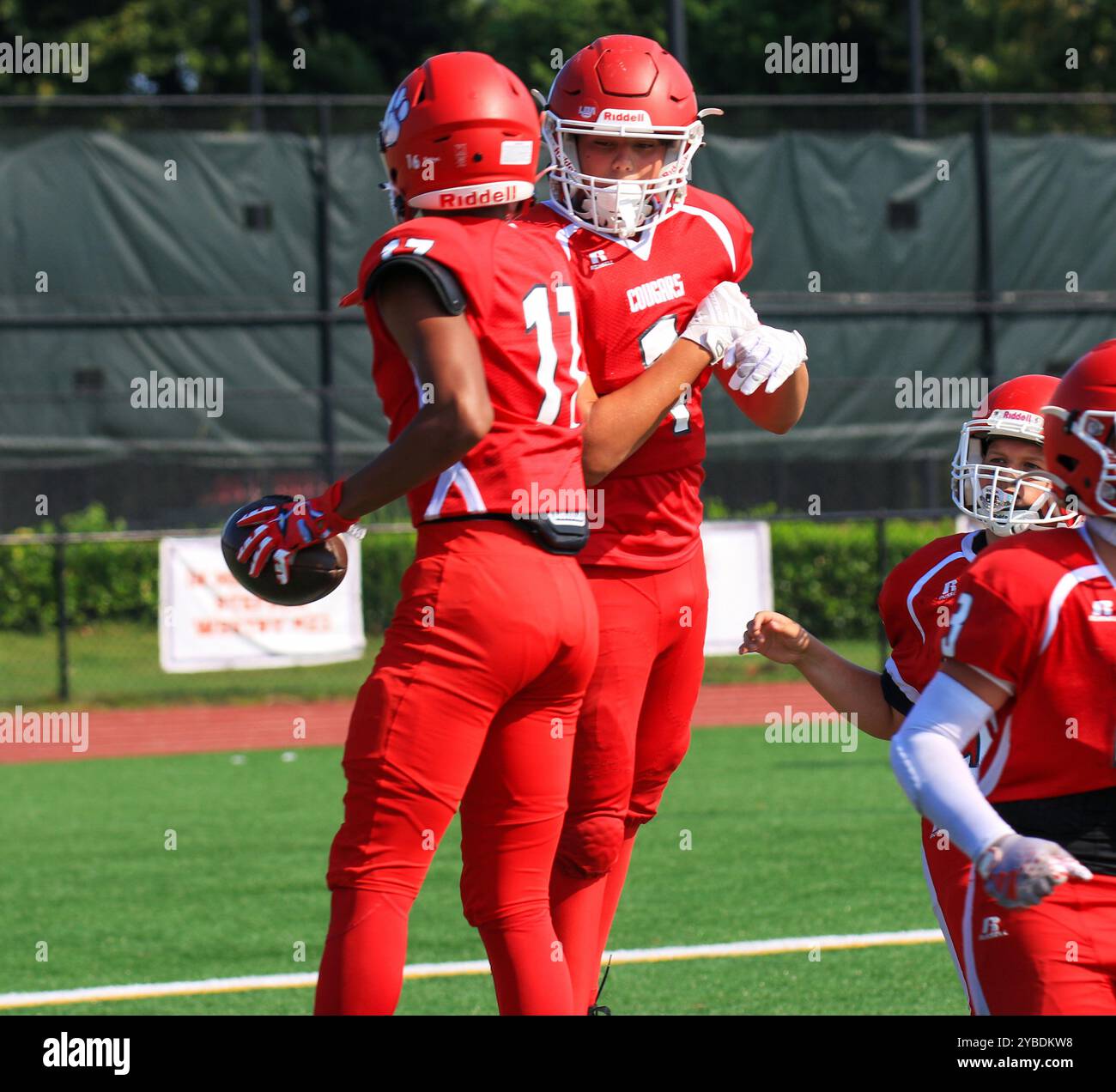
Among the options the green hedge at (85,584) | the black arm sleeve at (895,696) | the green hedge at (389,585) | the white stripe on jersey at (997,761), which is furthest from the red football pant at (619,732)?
the green hedge at (85,584)

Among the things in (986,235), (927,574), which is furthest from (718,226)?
(986,235)

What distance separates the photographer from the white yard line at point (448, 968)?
5750 millimetres

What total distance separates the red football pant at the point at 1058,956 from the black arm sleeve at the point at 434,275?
1488 mm

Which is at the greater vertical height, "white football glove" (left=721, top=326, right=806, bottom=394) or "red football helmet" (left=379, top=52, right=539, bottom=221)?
"red football helmet" (left=379, top=52, right=539, bottom=221)

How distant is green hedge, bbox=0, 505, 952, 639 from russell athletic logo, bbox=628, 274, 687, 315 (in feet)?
42.8

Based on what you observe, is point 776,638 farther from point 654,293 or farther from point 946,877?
point 654,293

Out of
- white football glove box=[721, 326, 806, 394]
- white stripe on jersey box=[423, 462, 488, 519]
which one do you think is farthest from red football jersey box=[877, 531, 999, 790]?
white stripe on jersey box=[423, 462, 488, 519]

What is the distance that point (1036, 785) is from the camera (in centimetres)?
300

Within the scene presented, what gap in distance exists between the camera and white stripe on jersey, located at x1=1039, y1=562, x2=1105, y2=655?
288 cm

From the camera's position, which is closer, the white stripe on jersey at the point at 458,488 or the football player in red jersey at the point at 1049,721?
the football player in red jersey at the point at 1049,721

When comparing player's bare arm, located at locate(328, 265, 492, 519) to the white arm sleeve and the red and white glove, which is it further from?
the white arm sleeve

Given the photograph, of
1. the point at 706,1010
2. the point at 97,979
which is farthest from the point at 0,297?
the point at 706,1010

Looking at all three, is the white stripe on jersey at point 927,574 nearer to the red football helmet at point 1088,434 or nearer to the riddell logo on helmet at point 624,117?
the red football helmet at point 1088,434

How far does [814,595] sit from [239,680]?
233 inches
